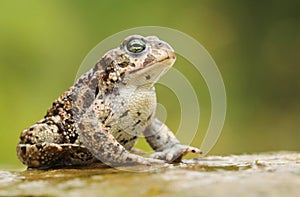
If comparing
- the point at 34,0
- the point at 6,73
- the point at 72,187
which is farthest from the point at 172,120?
the point at 72,187

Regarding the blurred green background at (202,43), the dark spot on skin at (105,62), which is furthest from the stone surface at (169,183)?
the blurred green background at (202,43)

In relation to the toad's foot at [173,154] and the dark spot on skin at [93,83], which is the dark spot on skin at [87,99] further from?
the toad's foot at [173,154]

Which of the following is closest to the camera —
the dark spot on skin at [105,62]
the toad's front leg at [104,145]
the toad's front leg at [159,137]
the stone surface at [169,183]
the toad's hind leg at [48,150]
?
the stone surface at [169,183]

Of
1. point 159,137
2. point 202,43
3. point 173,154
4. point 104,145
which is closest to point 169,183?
point 104,145

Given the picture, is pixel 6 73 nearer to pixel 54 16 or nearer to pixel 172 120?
pixel 54 16

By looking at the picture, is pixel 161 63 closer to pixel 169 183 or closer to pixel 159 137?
pixel 159 137

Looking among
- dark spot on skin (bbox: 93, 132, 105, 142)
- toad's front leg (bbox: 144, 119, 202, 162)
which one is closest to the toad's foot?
toad's front leg (bbox: 144, 119, 202, 162)
